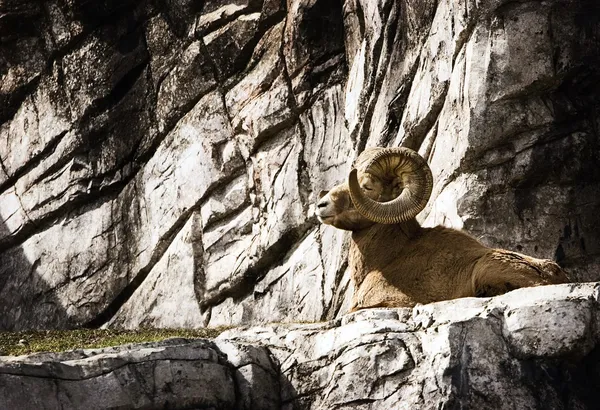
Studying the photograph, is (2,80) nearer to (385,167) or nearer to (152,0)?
(152,0)

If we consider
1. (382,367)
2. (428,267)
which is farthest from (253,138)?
(382,367)

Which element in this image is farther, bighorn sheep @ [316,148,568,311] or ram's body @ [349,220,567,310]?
bighorn sheep @ [316,148,568,311]

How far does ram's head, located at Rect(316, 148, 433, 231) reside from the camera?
18.4 m

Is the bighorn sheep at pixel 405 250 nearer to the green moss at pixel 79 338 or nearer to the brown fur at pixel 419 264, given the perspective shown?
the brown fur at pixel 419 264

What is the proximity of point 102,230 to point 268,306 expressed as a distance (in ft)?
18.6

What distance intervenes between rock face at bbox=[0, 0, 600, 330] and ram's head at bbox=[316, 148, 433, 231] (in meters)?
2.92

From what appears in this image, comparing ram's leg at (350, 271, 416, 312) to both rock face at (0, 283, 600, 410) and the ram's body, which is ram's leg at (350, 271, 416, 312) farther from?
rock face at (0, 283, 600, 410)

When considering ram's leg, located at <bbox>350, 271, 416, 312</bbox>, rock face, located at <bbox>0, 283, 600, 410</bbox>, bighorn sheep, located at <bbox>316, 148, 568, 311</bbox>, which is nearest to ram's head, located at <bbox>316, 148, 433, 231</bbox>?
bighorn sheep, located at <bbox>316, 148, 568, 311</bbox>

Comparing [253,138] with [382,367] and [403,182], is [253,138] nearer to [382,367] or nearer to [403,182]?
[403,182]

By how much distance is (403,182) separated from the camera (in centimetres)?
1878

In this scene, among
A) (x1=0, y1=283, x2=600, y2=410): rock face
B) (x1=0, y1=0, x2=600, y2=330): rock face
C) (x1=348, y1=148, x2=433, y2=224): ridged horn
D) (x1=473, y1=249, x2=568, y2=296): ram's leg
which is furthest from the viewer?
Result: (x1=0, y1=0, x2=600, y2=330): rock face

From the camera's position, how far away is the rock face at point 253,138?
22.0 m

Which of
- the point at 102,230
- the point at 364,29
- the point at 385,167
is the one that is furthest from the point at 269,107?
the point at 385,167

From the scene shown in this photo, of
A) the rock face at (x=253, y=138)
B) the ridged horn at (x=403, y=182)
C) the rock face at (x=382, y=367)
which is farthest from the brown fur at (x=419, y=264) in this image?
the rock face at (x=253, y=138)
